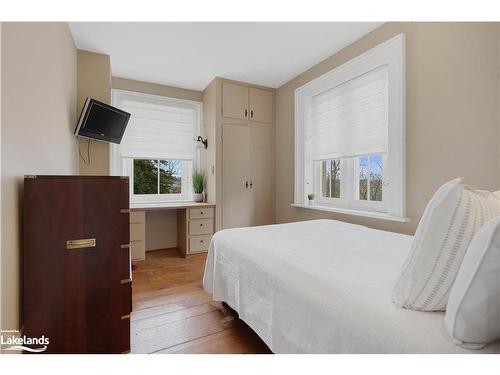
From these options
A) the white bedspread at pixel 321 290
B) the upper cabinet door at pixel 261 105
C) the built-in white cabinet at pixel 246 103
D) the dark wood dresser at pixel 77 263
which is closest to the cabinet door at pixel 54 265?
the dark wood dresser at pixel 77 263

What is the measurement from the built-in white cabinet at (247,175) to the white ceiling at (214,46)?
2.75 feet

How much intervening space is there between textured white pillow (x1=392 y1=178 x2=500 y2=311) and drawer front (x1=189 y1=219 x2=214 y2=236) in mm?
2934

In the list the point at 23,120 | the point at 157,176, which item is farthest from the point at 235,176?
the point at 23,120

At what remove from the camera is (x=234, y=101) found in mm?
3605

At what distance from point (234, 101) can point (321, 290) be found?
3153mm

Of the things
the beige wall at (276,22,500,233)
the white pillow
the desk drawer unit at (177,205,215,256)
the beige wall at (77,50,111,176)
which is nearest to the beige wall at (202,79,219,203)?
the desk drawer unit at (177,205,215,256)

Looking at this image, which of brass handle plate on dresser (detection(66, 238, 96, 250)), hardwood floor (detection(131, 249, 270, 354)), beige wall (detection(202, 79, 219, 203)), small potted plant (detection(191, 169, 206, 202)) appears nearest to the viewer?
brass handle plate on dresser (detection(66, 238, 96, 250))

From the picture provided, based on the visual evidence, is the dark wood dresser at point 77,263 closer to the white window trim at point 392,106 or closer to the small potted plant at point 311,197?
the white window trim at point 392,106

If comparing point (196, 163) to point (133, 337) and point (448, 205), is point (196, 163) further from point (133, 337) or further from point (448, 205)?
point (448, 205)

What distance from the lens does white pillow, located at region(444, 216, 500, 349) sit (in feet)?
1.99

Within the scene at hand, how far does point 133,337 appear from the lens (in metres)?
1.59

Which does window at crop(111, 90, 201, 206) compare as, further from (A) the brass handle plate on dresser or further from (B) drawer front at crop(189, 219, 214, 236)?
(A) the brass handle plate on dresser

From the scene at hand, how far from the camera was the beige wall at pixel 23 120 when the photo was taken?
1.08 metres
